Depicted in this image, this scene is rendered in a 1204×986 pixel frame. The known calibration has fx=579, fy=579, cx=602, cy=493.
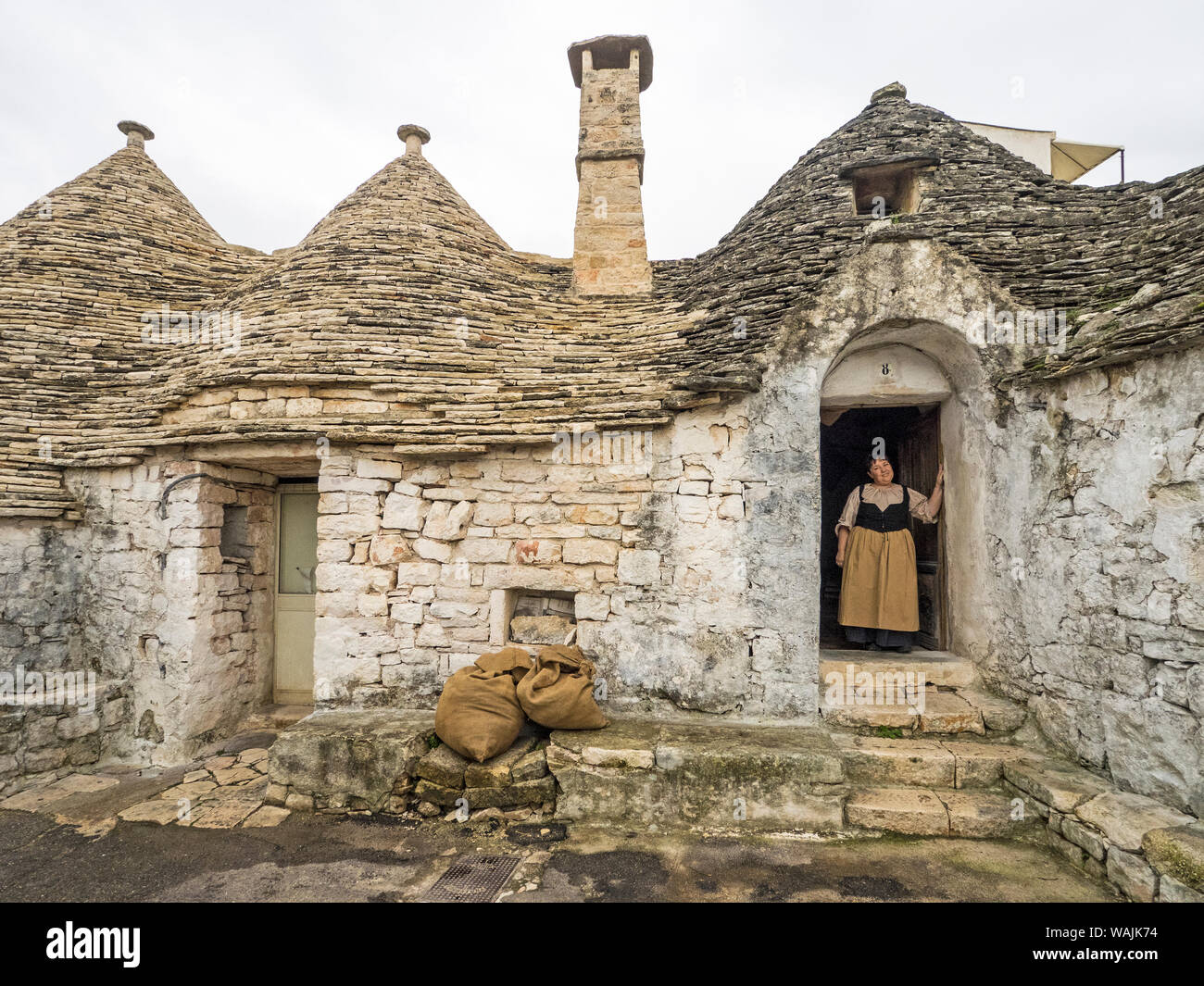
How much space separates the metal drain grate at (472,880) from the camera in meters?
3.14

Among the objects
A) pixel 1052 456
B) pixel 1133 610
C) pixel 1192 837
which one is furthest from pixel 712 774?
pixel 1052 456

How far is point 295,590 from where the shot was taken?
6078 mm

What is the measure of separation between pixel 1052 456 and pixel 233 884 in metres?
5.85

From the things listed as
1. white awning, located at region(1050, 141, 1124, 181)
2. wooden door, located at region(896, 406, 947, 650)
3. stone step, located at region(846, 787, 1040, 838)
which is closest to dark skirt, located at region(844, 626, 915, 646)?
wooden door, located at region(896, 406, 947, 650)

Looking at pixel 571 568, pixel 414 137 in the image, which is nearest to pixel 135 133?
pixel 414 137

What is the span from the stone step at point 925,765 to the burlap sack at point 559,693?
178 cm

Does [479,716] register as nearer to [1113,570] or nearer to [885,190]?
[1113,570]

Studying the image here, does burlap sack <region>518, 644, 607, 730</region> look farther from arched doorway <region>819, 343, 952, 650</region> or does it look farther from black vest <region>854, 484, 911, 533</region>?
black vest <region>854, 484, 911, 533</region>

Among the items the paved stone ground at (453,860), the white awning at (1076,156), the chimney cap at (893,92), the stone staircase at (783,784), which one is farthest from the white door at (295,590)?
the white awning at (1076,156)

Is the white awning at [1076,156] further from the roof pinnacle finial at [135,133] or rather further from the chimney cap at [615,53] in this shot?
the roof pinnacle finial at [135,133]

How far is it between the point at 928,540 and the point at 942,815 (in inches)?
107

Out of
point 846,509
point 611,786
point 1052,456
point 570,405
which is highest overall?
point 570,405

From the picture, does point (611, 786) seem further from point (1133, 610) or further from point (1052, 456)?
point (1052, 456)
